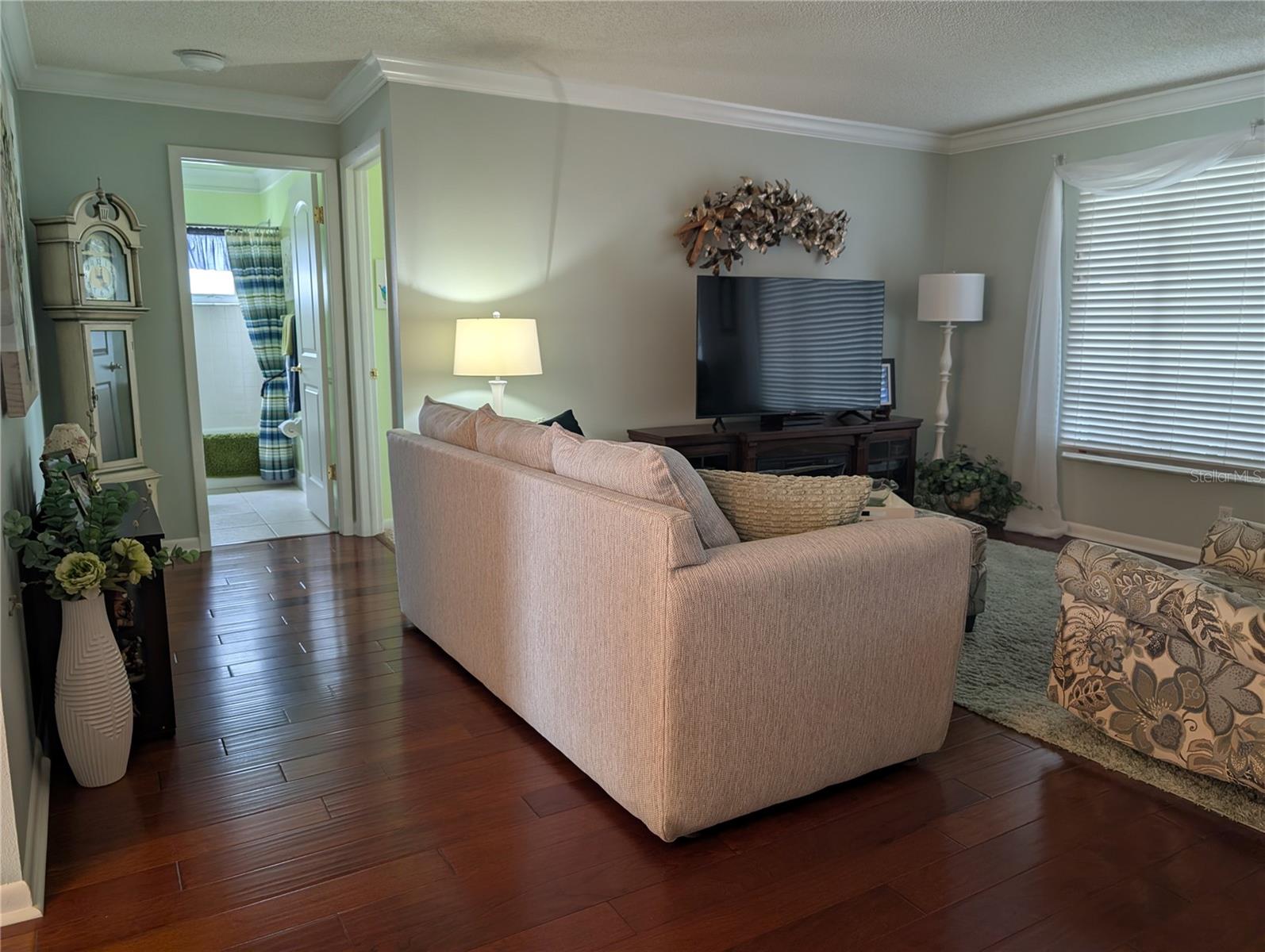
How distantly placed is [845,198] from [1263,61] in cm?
213

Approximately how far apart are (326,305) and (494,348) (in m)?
1.55

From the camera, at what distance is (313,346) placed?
543cm

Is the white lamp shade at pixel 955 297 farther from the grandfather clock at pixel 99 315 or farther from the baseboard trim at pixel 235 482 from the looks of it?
the baseboard trim at pixel 235 482

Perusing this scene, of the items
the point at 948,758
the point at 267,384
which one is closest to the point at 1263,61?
the point at 948,758

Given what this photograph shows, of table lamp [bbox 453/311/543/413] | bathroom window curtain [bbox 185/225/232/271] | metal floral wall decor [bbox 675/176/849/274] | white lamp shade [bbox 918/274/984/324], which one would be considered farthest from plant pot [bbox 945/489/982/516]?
bathroom window curtain [bbox 185/225/232/271]

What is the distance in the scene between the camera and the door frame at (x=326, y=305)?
462cm

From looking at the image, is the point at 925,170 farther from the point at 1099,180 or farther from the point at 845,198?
the point at 1099,180

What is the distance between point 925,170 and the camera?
5812mm

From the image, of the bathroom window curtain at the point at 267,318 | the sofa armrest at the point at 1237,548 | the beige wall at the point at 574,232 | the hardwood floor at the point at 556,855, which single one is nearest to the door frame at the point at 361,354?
the beige wall at the point at 574,232

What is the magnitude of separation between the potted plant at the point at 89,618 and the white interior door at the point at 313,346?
9.61 feet

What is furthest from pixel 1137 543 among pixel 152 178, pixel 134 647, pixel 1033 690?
pixel 152 178

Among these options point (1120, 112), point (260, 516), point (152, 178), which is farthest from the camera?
point (260, 516)

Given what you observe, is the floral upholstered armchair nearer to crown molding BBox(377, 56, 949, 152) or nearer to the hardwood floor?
the hardwood floor

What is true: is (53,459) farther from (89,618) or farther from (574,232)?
(574,232)
